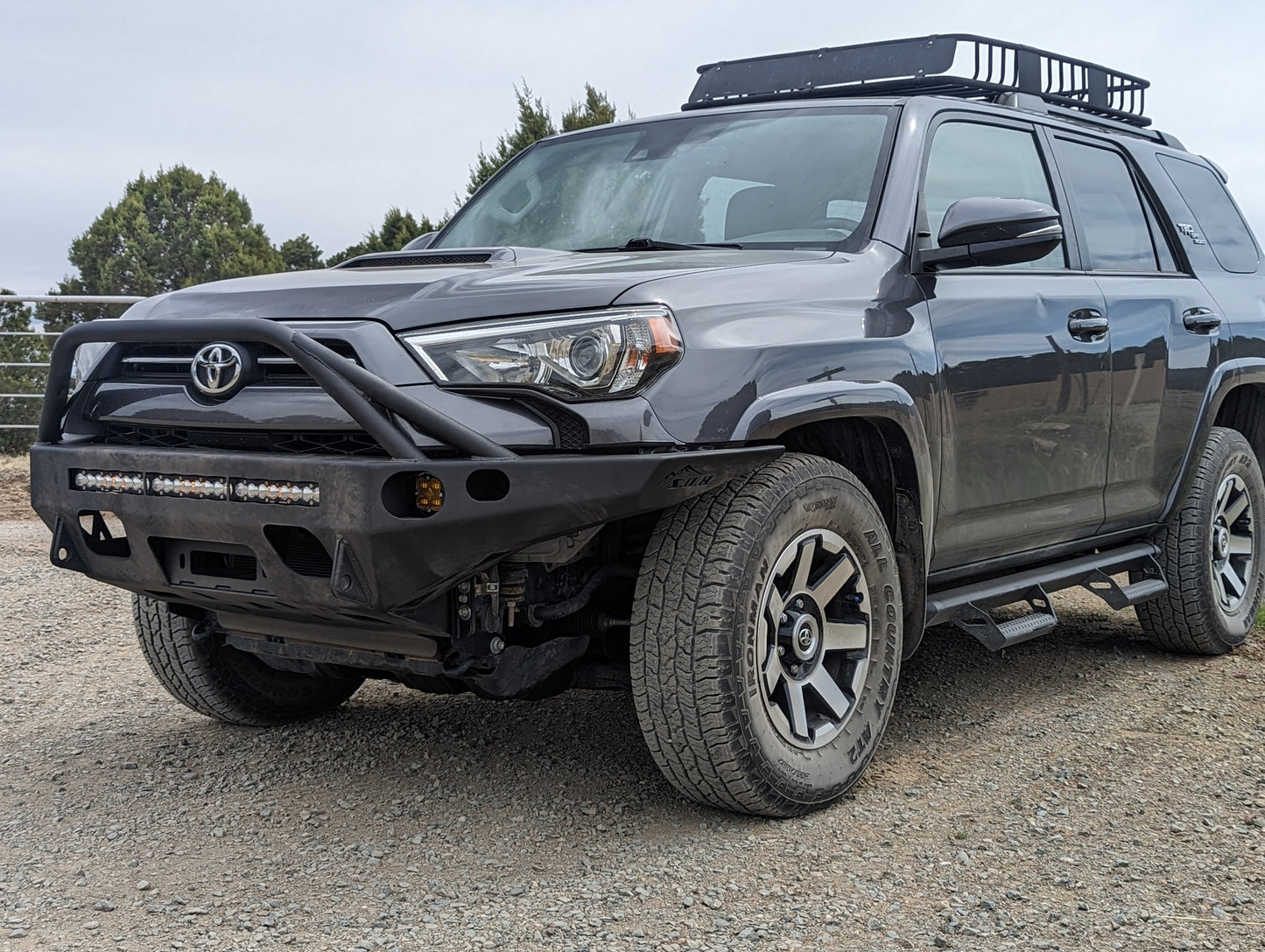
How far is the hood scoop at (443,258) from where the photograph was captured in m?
3.66

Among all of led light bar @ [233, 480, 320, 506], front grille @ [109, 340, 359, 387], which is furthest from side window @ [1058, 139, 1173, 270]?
led light bar @ [233, 480, 320, 506]

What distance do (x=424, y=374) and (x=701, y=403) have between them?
24.4 inches

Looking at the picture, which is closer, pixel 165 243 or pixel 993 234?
pixel 993 234

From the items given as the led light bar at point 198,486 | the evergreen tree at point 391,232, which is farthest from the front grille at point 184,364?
the evergreen tree at point 391,232

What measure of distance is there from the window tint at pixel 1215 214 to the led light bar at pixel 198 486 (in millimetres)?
4204

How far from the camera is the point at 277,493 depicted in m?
2.97

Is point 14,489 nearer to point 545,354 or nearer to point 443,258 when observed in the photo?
point 443,258

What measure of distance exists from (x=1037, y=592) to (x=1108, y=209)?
156 centimetres

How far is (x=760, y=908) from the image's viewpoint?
300 cm

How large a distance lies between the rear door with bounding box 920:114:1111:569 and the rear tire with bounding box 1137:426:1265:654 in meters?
0.77

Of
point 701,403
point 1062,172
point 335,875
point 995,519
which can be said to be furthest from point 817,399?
point 1062,172

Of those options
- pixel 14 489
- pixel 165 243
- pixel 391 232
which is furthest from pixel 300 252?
pixel 14 489

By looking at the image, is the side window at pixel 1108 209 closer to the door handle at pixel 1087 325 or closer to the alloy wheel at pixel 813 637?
the door handle at pixel 1087 325

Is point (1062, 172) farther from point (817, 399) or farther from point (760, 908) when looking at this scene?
point (760, 908)
